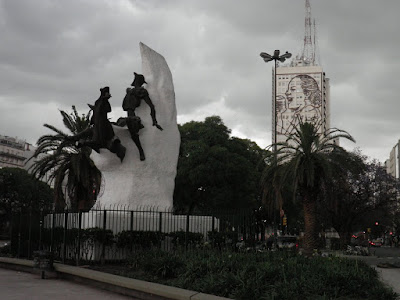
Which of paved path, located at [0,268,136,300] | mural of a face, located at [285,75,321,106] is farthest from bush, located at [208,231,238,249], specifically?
mural of a face, located at [285,75,321,106]

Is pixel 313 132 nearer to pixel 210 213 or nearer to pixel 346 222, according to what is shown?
pixel 210 213

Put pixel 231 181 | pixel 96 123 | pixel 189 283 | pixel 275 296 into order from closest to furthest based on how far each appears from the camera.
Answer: pixel 275 296, pixel 189 283, pixel 96 123, pixel 231 181

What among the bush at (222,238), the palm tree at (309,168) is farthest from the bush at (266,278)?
the palm tree at (309,168)

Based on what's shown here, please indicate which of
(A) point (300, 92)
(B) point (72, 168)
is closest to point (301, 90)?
(A) point (300, 92)

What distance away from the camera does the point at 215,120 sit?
3825 cm

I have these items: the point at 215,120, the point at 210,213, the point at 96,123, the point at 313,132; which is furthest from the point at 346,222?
the point at 96,123

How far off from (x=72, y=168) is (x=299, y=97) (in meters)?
113

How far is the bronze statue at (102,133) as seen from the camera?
1678 cm

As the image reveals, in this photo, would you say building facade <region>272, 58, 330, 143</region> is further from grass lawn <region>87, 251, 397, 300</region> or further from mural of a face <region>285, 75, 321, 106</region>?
grass lawn <region>87, 251, 397, 300</region>

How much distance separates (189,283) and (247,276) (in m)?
1.42

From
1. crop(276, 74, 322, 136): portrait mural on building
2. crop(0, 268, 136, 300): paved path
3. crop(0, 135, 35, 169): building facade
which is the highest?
crop(276, 74, 322, 136): portrait mural on building

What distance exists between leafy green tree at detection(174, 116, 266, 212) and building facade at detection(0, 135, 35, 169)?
8850cm

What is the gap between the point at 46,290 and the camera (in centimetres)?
1104

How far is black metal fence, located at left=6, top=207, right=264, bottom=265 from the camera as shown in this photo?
1521 cm
